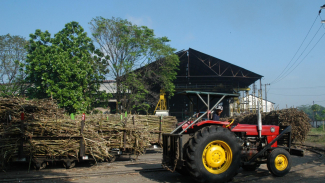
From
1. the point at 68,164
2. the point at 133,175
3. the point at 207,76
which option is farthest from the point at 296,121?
the point at 207,76

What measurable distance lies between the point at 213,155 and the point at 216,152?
116mm

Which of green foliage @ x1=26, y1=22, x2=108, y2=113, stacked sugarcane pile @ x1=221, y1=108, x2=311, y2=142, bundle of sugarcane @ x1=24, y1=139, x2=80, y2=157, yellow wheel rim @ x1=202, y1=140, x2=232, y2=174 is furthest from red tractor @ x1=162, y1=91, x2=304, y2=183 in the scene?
green foliage @ x1=26, y1=22, x2=108, y2=113

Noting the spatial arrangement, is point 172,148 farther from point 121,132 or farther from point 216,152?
point 121,132

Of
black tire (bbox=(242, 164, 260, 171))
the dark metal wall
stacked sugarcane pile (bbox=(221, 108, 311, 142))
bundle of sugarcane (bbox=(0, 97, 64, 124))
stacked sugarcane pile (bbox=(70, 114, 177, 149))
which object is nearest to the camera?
black tire (bbox=(242, 164, 260, 171))

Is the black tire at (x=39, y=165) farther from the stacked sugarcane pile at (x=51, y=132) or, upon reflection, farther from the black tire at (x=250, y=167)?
the black tire at (x=250, y=167)

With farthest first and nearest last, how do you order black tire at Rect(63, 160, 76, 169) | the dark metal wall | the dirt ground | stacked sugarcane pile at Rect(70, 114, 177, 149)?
1. the dark metal wall
2. stacked sugarcane pile at Rect(70, 114, 177, 149)
3. black tire at Rect(63, 160, 76, 169)
4. the dirt ground

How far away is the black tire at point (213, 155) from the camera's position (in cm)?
643

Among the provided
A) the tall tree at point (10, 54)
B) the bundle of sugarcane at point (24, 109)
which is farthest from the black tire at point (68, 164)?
the tall tree at point (10, 54)

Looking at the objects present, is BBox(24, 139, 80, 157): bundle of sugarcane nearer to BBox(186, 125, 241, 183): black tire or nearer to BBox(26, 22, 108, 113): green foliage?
BBox(186, 125, 241, 183): black tire

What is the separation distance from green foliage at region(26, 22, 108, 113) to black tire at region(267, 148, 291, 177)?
16497mm

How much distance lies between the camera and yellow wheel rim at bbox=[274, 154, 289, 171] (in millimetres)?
7691

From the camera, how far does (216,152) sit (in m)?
6.79

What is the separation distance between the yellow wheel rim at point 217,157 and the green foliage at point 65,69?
1609 cm

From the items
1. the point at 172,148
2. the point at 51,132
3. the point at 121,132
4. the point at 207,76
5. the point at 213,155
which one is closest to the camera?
the point at 213,155
